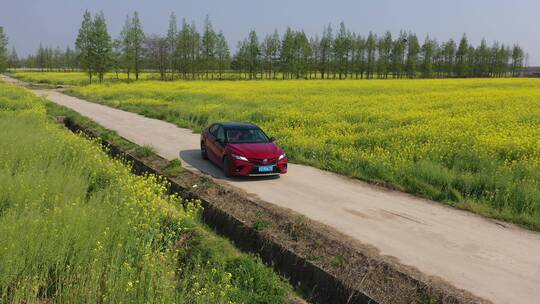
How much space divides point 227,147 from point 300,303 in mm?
6448

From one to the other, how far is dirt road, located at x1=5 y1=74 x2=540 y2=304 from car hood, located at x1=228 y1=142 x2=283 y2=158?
0.68m

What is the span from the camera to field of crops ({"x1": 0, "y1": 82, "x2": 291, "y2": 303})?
4.47 metres

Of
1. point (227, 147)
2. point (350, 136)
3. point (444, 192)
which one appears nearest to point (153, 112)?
point (350, 136)

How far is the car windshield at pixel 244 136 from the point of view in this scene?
1201cm

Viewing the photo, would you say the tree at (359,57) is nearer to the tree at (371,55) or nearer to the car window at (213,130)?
the tree at (371,55)

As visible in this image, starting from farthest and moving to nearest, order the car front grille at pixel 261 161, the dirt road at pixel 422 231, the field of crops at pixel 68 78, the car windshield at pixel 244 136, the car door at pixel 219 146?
the field of crops at pixel 68 78 → the car windshield at pixel 244 136 → the car door at pixel 219 146 → the car front grille at pixel 261 161 → the dirt road at pixel 422 231

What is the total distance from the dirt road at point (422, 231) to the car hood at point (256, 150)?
68 cm

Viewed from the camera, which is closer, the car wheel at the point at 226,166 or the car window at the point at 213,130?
the car wheel at the point at 226,166

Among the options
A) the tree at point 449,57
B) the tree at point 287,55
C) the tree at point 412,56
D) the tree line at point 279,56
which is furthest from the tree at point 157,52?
the tree at point 449,57

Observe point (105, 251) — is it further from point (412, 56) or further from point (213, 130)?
point (412, 56)

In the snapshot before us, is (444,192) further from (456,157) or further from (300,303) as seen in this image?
(300,303)

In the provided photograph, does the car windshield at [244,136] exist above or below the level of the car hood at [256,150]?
above

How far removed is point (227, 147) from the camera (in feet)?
37.7

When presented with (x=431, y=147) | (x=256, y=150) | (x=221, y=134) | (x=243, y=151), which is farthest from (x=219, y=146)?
(x=431, y=147)
